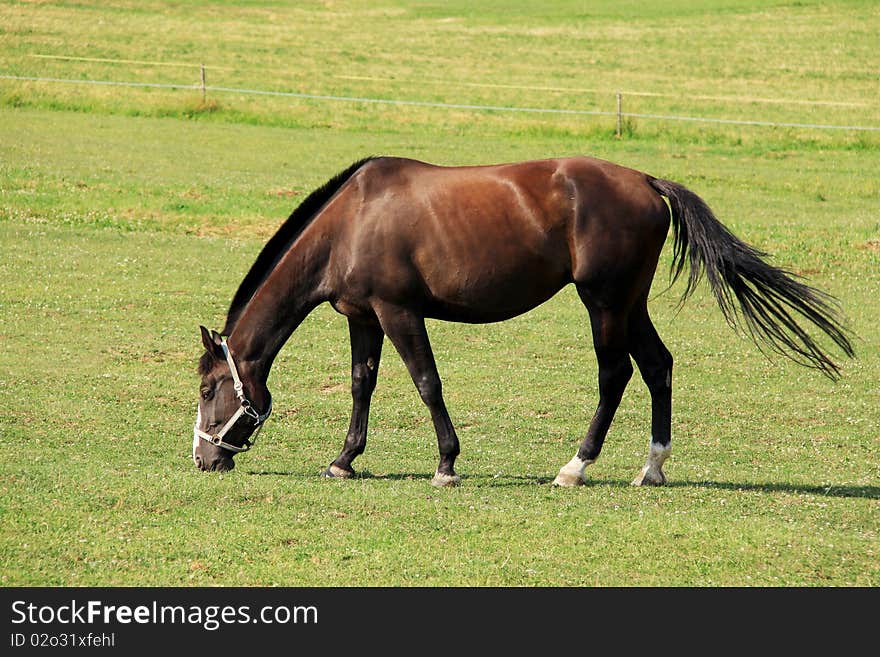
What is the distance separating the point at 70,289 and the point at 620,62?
34618mm

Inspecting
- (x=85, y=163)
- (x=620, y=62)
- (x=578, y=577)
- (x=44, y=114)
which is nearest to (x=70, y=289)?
(x=85, y=163)

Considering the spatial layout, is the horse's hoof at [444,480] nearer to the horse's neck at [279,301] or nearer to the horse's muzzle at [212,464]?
the horse's neck at [279,301]

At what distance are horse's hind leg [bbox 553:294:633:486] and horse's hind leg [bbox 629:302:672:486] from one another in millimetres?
212

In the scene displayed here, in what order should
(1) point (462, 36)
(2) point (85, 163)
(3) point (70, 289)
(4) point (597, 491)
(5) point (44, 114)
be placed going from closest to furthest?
(4) point (597, 491) < (3) point (70, 289) < (2) point (85, 163) < (5) point (44, 114) < (1) point (462, 36)

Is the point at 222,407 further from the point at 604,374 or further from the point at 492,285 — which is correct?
Answer: the point at 604,374

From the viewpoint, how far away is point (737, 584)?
7.32 meters

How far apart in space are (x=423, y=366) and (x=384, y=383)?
4.43m

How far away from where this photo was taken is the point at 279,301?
9.63 meters

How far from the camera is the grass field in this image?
7.79 m

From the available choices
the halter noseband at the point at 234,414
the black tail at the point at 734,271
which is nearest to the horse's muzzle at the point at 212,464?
the halter noseband at the point at 234,414

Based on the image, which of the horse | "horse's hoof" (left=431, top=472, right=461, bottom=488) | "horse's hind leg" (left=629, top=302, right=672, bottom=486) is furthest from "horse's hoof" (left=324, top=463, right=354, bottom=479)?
"horse's hind leg" (left=629, top=302, right=672, bottom=486)

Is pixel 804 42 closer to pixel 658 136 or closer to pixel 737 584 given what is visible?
pixel 658 136

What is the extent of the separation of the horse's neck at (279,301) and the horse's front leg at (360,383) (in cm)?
57

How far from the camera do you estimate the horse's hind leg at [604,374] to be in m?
9.40
